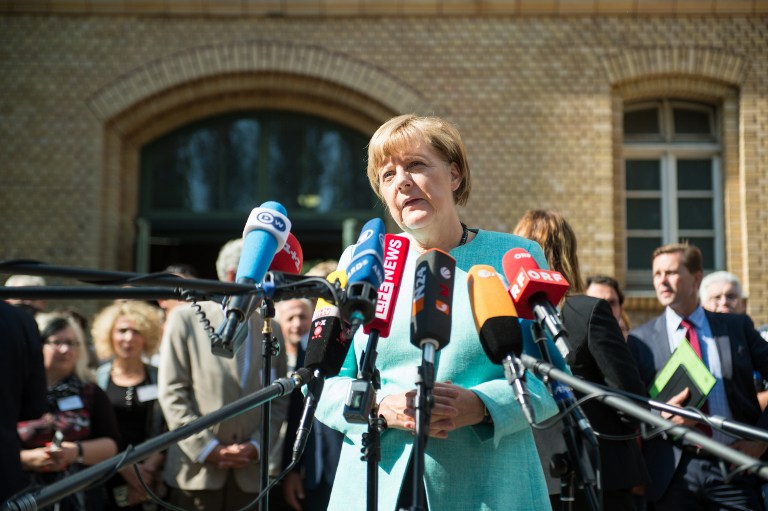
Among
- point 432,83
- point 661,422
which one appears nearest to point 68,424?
point 661,422

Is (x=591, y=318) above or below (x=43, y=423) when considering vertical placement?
above

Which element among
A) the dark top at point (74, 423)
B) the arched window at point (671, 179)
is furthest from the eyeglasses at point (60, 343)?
the arched window at point (671, 179)

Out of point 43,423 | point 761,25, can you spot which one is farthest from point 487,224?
point 43,423

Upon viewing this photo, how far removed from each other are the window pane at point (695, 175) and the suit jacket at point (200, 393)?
7.17 metres

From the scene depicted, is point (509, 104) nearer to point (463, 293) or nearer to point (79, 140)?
point (79, 140)

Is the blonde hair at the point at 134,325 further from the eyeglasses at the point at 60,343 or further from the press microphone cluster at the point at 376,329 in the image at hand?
the press microphone cluster at the point at 376,329

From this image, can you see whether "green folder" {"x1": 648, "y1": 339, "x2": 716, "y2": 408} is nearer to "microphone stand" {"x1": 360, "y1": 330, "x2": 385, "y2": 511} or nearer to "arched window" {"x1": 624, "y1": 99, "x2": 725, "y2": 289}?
"microphone stand" {"x1": 360, "y1": 330, "x2": 385, "y2": 511}

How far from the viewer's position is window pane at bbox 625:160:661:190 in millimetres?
10984

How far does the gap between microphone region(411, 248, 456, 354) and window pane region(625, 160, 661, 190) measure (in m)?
9.21

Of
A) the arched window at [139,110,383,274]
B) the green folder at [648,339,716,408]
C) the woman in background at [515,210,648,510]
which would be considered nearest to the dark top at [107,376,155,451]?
the woman in background at [515,210,648,510]

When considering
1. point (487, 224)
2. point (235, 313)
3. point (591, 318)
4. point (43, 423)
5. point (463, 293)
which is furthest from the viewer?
point (487, 224)

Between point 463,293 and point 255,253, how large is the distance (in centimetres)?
79

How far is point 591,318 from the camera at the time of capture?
3932 millimetres

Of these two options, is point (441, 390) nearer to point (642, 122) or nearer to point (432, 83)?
point (432, 83)
